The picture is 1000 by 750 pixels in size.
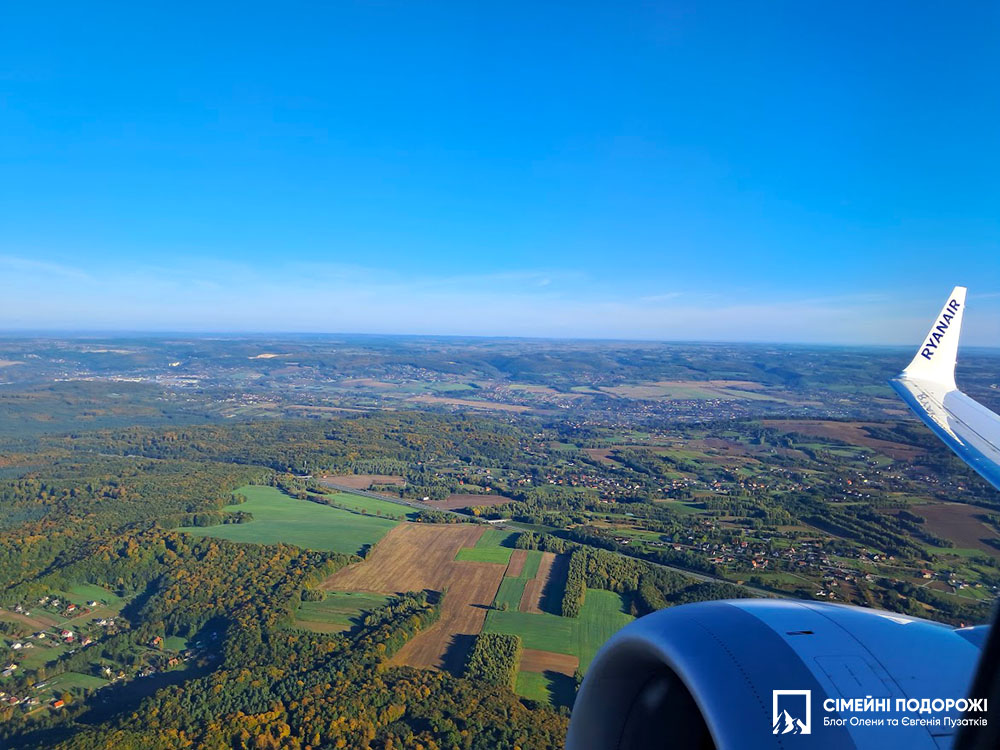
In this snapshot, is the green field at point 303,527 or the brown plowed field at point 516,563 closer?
the brown plowed field at point 516,563

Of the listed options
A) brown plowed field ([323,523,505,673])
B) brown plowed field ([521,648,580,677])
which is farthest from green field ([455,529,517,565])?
brown plowed field ([521,648,580,677])

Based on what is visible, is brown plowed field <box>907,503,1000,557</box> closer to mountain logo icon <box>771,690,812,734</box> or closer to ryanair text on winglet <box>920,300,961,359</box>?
ryanair text on winglet <box>920,300,961,359</box>

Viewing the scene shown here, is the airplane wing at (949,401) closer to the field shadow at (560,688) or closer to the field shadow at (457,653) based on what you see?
the field shadow at (560,688)

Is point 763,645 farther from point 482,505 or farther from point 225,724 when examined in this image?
point 482,505

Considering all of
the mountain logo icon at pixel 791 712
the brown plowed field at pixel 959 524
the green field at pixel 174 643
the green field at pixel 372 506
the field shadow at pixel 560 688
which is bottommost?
the green field at pixel 372 506

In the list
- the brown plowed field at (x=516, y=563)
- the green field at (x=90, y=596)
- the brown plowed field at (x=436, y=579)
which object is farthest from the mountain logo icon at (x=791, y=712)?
the green field at (x=90, y=596)

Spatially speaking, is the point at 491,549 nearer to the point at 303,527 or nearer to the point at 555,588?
the point at 555,588

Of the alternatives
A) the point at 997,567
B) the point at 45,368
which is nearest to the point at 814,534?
the point at 997,567
